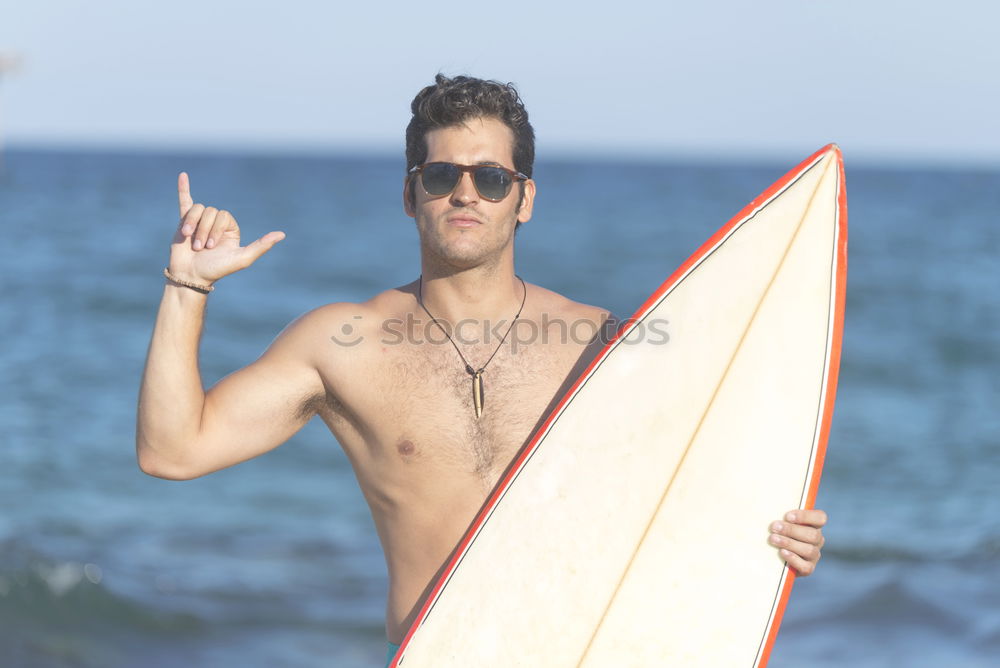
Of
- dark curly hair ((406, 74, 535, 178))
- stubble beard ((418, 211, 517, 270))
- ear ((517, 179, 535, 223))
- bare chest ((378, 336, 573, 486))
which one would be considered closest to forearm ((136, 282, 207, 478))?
bare chest ((378, 336, 573, 486))

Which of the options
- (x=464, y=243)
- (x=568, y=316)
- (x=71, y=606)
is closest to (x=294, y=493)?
(x=71, y=606)

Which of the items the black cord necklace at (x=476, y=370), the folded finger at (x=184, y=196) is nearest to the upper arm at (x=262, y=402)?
the black cord necklace at (x=476, y=370)

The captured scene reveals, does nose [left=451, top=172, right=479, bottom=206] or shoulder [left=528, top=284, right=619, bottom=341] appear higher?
nose [left=451, top=172, right=479, bottom=206]

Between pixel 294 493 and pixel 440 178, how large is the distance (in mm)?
6624

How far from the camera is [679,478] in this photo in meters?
3.15

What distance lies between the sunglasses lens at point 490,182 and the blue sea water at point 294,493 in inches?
42.0

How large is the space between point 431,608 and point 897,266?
19946 mm

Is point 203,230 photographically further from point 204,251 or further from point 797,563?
point 797,563

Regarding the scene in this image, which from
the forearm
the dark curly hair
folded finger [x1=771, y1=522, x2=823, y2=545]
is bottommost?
the forearm

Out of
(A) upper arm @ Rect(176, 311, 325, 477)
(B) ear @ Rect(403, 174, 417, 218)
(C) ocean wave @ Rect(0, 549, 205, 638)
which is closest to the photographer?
(A) upper arm @ Rect(176, 311, 325, 477)

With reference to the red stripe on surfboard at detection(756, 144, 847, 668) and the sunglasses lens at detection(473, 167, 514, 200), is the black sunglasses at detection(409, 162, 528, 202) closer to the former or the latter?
the sunglasses lens at detection(473, 167, 514, 200)

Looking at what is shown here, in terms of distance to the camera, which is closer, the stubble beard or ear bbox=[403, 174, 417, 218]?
the stubble beard

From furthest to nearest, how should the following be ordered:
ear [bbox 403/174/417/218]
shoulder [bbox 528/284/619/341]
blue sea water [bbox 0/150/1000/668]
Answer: blue sea water [bbox 0/150/1000/668]
shoulder [bbox 528/284/619/341]
ear [bbox 403/174/417/218]

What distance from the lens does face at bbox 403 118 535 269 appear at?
2953 millimetres
